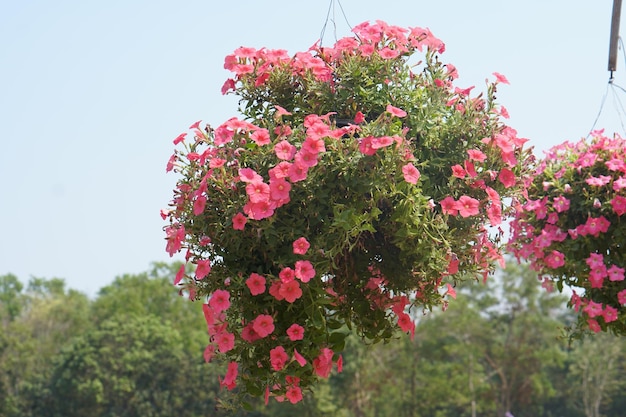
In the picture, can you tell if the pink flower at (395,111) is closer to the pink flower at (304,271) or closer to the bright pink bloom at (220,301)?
the pink flower at (304,271)

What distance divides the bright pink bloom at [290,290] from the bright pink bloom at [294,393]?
491 millimetres

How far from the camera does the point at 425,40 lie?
162 inches

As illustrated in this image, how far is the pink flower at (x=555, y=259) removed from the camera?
507 centimetres

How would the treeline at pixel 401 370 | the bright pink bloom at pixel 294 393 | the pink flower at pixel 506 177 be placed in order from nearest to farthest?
the bright pink bloom at pixel 294 393, the pink flower at pixel 506 177, the treeline at pixel 401 370

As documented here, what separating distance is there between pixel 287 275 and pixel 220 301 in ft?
1.05

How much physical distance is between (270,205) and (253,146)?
31 cm

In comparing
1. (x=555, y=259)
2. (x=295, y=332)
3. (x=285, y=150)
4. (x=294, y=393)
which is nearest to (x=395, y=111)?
(x=285, y=150)

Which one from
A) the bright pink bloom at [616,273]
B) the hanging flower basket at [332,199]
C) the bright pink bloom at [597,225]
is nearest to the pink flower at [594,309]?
the bright pink bloom at [616,273]

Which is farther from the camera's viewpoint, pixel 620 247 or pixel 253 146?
pixel 620 247

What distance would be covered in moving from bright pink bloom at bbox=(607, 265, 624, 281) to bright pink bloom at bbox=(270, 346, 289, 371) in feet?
7.26

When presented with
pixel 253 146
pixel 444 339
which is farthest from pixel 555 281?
pixel 444 339

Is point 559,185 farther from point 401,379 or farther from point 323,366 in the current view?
point 401,379

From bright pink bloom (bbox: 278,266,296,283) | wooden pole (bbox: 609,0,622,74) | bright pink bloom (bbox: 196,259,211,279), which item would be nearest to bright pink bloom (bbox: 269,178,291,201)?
bright pink bloom (bbox: 278,266,296,283)

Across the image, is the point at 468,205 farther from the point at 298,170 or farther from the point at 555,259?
the point at 555,259
